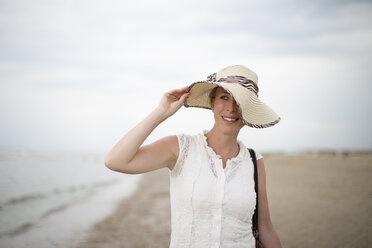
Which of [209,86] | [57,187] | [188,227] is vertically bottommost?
[57,187]

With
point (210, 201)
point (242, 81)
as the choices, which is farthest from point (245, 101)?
point (210, 201)

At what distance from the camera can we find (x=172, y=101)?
6.95 ft

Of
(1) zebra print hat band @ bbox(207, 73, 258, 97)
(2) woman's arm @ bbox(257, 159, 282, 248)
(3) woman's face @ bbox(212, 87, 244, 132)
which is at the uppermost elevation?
(1) zebra print hat band @ bbox(207, 73, 258, 97)

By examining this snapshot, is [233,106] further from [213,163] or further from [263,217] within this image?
[263,217]

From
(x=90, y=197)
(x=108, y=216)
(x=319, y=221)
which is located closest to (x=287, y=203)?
(x=319, y=221)

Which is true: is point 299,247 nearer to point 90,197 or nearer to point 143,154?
point 143,154

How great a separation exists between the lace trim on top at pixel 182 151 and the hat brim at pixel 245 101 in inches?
15.9

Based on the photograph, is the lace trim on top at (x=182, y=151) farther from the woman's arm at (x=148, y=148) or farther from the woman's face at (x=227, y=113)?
the woman's face at (x=227, y=113)

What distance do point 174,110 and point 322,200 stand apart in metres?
10.5

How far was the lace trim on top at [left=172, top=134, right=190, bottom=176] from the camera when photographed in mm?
2053

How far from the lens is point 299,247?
19.5ft

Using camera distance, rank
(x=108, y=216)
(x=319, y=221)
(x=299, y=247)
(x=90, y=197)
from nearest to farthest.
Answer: (x=299, y=247) < (x=319, y=221) < (x=108, y=216) < (x=90, y=197)

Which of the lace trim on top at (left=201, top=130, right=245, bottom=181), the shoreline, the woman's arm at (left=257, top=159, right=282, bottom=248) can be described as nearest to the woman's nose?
the lace trim on top at (left=201, top=130, right=245, bottom=181)

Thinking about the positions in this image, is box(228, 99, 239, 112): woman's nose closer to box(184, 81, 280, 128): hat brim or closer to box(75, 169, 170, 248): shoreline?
box(184, 81, 280, 128): hat brim
